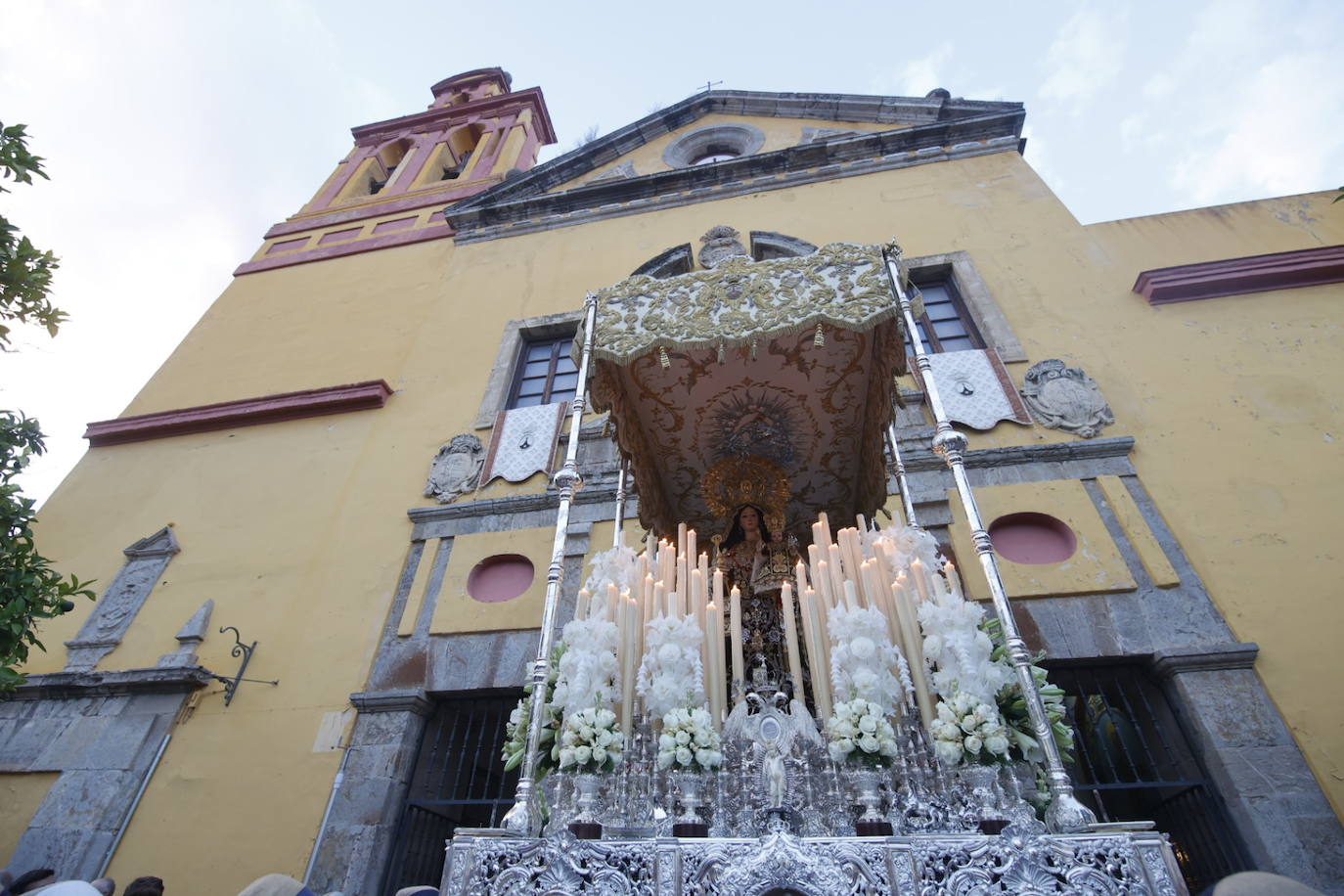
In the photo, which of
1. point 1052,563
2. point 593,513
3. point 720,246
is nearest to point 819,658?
point 1052,563

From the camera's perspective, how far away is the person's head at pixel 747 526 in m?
5.15

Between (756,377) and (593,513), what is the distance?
7.53 feet

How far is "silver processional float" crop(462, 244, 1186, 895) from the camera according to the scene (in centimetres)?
251

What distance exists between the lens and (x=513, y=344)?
28.1 feet

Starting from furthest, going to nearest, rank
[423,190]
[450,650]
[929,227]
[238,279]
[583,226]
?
1. [423,190]
2. [238,279]
3. [583,226]
4. [929,227]
5. [450,650]

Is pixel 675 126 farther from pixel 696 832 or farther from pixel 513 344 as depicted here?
pixel 696 832

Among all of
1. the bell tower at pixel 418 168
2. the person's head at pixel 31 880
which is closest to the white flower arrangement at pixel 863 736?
the person's head at pixel 31 880

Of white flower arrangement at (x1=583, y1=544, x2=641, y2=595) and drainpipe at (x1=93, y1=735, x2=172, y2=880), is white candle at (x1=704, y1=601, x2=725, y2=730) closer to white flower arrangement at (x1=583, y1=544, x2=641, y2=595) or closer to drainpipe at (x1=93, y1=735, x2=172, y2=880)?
white flower arrangement at (x1=583, y1=544, x2=641, y2=595)

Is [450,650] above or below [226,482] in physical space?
below

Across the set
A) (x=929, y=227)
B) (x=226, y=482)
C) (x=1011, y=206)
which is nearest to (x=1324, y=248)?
(x=1011, y=206)

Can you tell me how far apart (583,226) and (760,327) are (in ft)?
21.4

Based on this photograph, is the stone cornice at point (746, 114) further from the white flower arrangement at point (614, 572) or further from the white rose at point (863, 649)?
the white rose at point (863, 649)

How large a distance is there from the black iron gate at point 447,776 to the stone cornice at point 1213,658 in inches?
194

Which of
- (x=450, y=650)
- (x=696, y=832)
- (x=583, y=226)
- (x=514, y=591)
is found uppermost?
(x=583, y=226)
